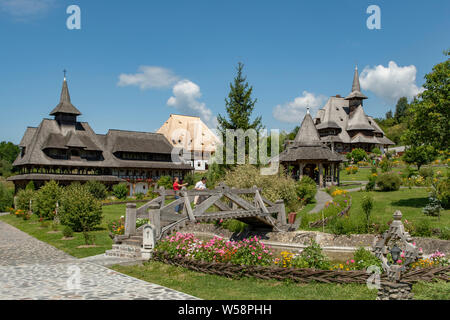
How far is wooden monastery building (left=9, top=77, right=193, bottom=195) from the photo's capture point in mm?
44375

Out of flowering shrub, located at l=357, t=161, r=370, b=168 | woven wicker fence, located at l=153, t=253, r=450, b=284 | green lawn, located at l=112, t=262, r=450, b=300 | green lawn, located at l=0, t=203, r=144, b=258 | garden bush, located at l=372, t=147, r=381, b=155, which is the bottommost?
green lawn, located at l=0, t=203, r=144, b=258

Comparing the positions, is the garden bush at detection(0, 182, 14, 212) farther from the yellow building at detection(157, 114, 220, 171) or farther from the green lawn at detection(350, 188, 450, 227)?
the green lawn at detection(350, 188, 450, 227)

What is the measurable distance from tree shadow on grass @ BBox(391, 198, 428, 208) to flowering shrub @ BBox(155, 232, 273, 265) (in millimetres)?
14133

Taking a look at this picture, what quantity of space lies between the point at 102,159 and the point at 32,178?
8.52 meters

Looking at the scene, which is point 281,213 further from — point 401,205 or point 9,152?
point 9,152

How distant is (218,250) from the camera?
39.3ft

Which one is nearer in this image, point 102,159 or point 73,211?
point 73,211

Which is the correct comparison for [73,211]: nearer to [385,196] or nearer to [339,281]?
[339,281]

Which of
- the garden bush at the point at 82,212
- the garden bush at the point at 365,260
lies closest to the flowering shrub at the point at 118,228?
the garden bush at the point at 82,212

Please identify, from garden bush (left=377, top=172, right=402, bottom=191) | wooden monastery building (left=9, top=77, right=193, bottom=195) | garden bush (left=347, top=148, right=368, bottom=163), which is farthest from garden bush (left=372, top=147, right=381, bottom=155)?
garden bush (left=377, top=172, right=402, bottom=191)

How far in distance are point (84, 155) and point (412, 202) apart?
121ft

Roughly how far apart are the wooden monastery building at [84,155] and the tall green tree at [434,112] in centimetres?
3405
